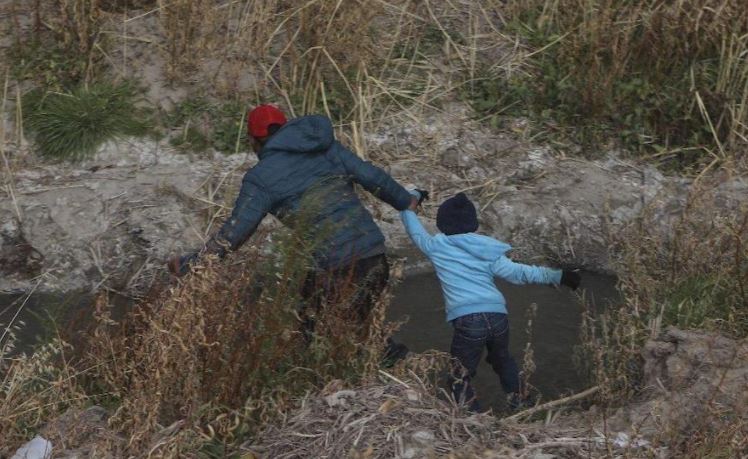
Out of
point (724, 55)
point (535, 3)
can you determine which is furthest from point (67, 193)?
point (724, 55)

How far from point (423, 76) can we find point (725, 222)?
125 inches

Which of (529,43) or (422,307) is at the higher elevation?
(529,43)

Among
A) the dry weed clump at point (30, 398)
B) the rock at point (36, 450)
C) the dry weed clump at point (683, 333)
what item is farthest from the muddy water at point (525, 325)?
the rock at point (36, 450)

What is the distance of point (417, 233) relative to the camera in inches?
230

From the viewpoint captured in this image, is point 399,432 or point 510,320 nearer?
point 399,432

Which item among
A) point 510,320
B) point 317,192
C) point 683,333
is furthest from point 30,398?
point 510,320

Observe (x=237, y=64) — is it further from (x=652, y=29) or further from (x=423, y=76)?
(x=652, y=29)

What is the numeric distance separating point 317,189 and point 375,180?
357 millimetres

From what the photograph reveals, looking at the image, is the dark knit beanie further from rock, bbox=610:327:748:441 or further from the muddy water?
rock, bbox=610:327:748:441

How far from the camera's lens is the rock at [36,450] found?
4.64m

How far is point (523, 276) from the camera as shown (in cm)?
559

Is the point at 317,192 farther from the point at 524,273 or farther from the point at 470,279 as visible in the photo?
the point at 524,273

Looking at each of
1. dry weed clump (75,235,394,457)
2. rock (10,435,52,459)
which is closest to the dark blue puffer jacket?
dry weed clump (75,235,394,457)

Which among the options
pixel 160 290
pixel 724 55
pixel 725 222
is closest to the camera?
pixel 160 290
